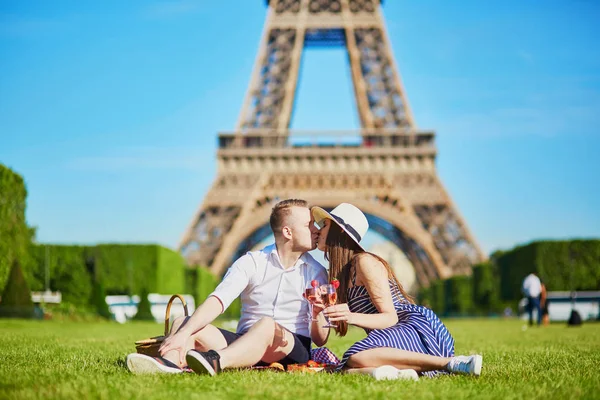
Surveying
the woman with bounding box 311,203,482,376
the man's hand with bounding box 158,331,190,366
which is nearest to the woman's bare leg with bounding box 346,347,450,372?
the woman with bounding box 311,203,482,376

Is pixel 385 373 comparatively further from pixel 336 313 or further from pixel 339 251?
pixel 339 251

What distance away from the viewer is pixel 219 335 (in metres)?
4.71

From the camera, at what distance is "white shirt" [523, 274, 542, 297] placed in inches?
647

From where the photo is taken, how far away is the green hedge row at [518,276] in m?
26.8

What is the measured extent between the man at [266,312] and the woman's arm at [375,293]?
26 centimetres

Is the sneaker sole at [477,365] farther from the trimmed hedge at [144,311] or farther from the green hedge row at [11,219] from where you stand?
the trimmed hedge at [144,311]

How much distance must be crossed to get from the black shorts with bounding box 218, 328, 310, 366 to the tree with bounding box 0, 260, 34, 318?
13.3 metres

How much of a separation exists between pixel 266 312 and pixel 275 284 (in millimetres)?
202

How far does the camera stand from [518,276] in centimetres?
2862

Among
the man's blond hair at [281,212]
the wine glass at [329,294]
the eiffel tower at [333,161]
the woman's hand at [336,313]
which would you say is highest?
the eiffel tower at [333,161]

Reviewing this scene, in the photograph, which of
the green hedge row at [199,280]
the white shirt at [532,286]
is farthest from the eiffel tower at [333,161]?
the white shirt at [532,286]

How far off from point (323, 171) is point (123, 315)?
475 inches

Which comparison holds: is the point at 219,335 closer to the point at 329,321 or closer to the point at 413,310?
the point at 329,321

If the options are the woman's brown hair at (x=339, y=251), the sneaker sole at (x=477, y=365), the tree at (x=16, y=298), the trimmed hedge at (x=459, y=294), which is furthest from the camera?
the trimmed hedge at (x=459, y=294)
